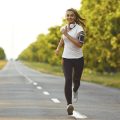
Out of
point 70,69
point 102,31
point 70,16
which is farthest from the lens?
point 102,31

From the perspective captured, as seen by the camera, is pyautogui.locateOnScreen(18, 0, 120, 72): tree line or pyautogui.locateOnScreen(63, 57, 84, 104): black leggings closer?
pyautogui.locateOnScreen(63, 57, 84, 104): black leggings

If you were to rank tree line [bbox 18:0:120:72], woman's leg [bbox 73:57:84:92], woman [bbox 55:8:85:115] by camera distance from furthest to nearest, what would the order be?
tree line [bbox 18:0:120:72], woman's leg [bbox 73:57:84:92], woman [bbox 55:8:85:115]

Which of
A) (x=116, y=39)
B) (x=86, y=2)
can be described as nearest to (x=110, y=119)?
(x=116, y=39)

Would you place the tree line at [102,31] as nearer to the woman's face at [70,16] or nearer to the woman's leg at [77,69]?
the woman's leg at [77,69]

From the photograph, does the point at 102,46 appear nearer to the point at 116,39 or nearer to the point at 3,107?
the point at 116,39

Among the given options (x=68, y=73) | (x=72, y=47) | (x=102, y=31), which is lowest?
(x=68, y=73)

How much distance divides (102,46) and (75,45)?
32985mm

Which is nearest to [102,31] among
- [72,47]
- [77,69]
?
[77,69]

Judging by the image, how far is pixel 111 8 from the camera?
34.8 metres

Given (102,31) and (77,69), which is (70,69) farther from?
(102,31)

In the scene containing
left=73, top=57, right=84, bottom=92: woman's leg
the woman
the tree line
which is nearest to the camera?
the woman

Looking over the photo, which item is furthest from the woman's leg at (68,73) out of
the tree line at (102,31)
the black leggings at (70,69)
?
the tree line at (102,31)

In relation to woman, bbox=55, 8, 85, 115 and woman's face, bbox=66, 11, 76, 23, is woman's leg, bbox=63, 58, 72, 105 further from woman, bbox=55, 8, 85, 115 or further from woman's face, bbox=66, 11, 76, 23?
woman's face, bbox=66, 11, 76, 23

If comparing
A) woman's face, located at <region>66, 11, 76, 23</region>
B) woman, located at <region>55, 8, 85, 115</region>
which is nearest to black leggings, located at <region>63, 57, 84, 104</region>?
woman, located at <region>55, 8, 85, 115</region>
